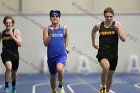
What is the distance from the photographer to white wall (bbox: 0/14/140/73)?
679 inches

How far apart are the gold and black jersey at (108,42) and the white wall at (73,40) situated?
31.9 feet

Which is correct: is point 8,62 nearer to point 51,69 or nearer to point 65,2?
point 51,69

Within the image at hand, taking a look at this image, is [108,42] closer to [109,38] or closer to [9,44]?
[109,38]

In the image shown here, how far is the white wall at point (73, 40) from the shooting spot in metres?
17.2

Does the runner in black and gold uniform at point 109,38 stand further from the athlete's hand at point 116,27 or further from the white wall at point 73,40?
the white wall at point 73,40

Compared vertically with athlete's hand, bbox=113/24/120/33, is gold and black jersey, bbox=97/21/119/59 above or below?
below

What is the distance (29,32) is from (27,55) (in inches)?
46.3

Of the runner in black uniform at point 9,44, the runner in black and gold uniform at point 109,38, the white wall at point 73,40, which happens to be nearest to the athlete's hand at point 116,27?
the runner in black and gold uniform at point 109,38

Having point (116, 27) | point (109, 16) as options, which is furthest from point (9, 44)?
point (116, 27)

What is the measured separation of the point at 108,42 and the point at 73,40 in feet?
32.5

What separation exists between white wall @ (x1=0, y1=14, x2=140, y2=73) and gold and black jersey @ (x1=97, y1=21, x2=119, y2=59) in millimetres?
9733

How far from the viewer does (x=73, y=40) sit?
17.4 m

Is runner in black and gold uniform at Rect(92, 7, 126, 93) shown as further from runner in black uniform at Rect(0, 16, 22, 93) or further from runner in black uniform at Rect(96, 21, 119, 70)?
runner in black uniform at Rect(0, 16, 22, 93)

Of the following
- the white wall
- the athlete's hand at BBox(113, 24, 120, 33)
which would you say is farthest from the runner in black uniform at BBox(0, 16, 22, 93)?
the white wall
